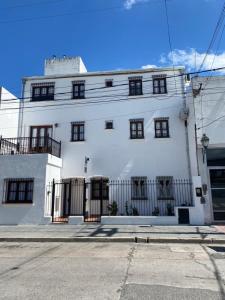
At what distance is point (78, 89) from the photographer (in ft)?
61.1

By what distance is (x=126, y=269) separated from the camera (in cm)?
601

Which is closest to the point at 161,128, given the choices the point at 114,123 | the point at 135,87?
the point at 114,123

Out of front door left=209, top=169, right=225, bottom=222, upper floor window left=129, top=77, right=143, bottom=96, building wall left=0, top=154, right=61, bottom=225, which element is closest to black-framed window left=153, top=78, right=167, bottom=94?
upper floor window left=129, top=77, right=143, bottom=96

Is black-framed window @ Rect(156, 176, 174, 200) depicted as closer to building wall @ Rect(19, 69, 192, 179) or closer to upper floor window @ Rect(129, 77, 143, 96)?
building wall @ Rect(19, 69, 192, 179)

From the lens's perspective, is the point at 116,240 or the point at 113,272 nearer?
the point at 113,272

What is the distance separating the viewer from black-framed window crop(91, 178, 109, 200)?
1678 cm

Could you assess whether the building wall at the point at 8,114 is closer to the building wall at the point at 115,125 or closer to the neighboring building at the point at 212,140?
the building wall at the point at 115,125

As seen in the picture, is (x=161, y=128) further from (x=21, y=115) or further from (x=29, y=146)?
(x=21, y=115)

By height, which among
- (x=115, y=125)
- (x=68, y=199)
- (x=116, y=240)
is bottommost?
(x=116, y=240)

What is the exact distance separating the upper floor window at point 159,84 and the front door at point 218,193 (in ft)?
20.3

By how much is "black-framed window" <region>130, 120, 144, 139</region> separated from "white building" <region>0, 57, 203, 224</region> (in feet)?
0.21

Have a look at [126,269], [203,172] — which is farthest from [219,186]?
[126,269]

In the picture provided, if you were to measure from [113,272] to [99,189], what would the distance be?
11.1 meters

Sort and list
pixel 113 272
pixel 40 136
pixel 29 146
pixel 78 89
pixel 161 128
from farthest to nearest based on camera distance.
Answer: pixel 78 89
pixel 40 136
pixel 29 146
pixel 161 128
pixel 113 272
